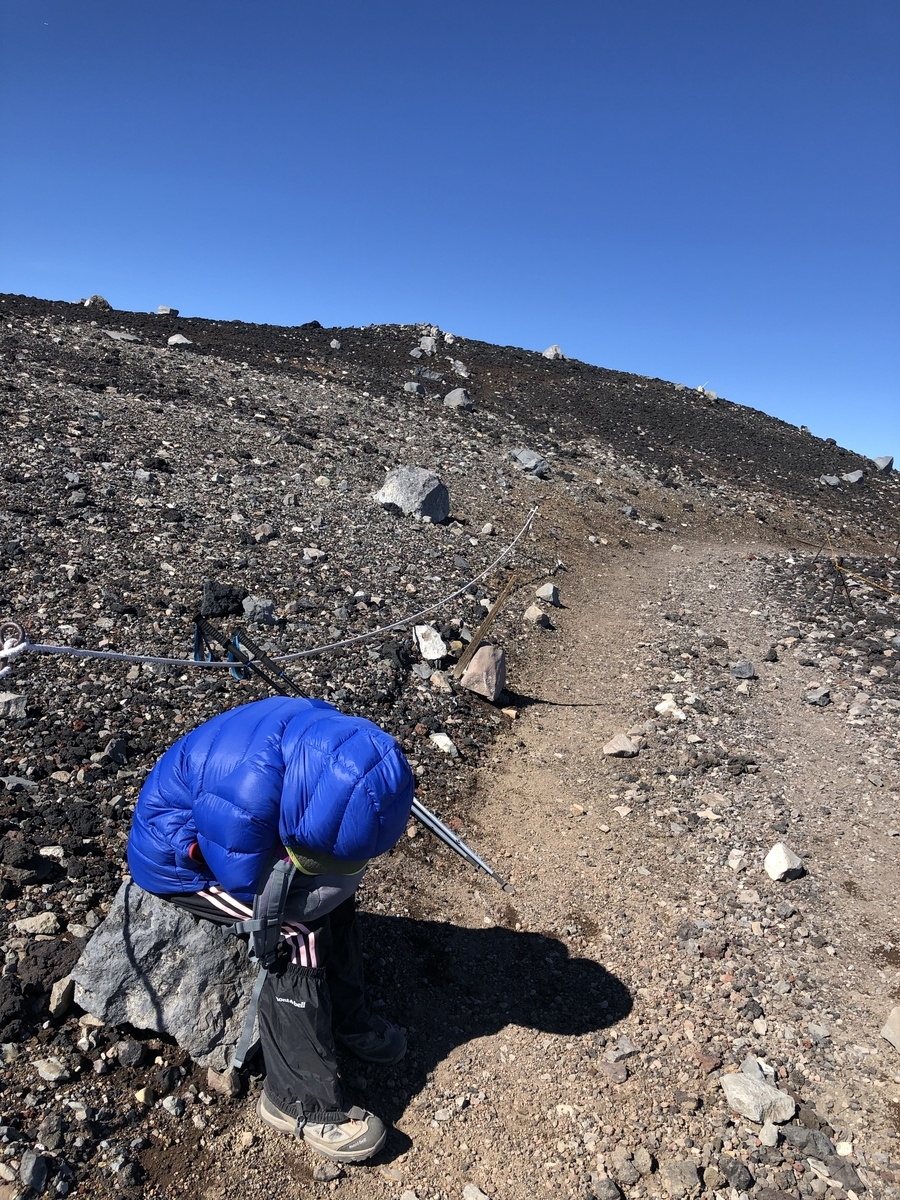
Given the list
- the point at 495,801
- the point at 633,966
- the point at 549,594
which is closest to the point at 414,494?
the point at 549,594

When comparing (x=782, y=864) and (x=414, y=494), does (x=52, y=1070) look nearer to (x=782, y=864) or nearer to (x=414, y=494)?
(x=782, y=864)

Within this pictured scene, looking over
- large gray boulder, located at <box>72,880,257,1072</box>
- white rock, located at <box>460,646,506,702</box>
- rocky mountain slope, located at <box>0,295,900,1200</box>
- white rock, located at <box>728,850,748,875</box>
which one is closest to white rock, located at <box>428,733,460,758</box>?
rocky mountain slope, located at <box>0,295,900,1200</box>

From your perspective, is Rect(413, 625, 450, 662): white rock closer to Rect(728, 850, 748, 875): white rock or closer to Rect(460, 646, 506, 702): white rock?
Rect(460, 646, 506, 702): white rock

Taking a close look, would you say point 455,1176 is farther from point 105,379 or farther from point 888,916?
point 105,379

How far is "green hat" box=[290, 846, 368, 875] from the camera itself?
251cm

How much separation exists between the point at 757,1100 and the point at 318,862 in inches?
88.2

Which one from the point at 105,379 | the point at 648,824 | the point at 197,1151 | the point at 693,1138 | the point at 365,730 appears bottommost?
the point at 197,1151

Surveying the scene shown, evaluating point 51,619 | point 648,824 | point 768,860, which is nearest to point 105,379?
point 51,619

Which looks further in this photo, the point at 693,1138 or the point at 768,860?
the point at 768,860

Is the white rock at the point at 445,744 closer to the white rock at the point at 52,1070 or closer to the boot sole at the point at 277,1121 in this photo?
the boot sole at the point at 277,1121

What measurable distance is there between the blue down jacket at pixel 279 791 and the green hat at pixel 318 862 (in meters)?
0.04

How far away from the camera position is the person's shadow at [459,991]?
321 centimetres

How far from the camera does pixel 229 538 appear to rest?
808cm

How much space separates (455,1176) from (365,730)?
186 centimetres
